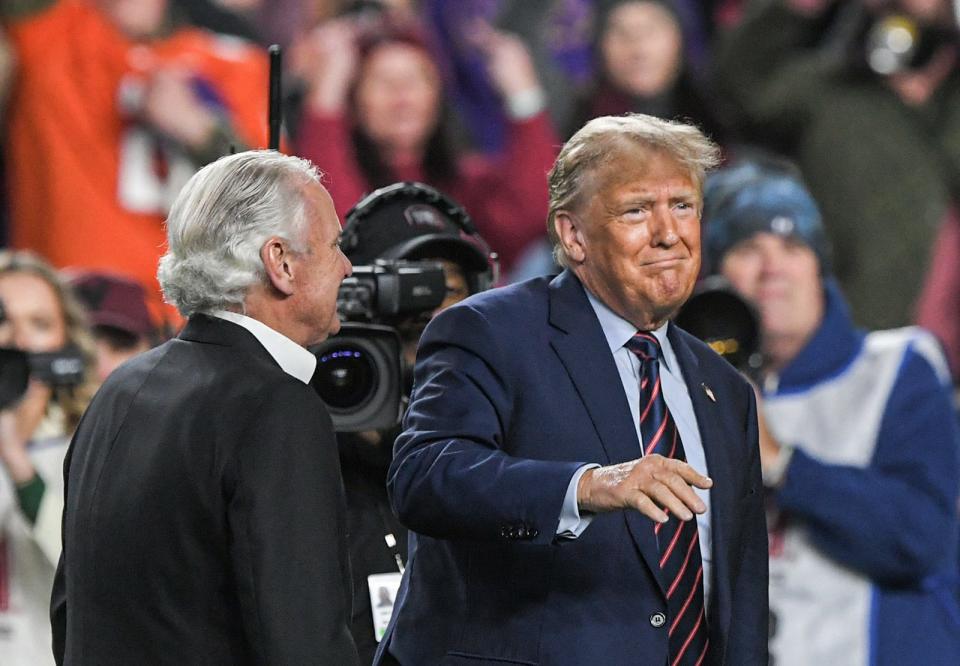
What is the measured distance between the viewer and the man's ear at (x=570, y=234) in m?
2.26

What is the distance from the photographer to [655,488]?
1820 millimetres

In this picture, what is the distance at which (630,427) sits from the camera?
85.2 inches

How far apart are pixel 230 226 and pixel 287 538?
1.30ft

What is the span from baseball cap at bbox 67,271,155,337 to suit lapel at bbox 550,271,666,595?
212 centimetres

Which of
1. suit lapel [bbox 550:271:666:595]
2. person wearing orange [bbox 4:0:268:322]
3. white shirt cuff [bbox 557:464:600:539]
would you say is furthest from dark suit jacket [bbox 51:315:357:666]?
person wearing orange [bbox 4:0:268:322]

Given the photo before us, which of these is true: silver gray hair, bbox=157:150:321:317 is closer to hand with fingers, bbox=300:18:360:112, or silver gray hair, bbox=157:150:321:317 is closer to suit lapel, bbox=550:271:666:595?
suit lapel, bbox=550:271:666:595

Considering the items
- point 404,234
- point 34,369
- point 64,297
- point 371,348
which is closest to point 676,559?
point 371,348

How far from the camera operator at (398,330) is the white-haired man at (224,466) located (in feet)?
2.25

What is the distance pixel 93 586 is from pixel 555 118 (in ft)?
12.6

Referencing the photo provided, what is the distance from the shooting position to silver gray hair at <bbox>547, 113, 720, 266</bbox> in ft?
7.33

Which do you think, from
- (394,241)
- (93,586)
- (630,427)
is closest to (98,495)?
(93,586)

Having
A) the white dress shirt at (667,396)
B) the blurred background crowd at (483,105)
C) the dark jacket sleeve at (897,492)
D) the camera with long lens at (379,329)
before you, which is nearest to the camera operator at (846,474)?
the dark jacket sleeve at (897,492)

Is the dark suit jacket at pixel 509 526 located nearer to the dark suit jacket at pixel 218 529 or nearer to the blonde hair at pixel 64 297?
the dark suit jacket at pixel 218 529

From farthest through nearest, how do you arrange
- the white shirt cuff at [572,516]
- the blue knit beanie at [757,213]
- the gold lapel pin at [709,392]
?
the blue knit beanie at [757,213], the gold lapel pin at [709,392], the white shirt cuff at [572,516]
